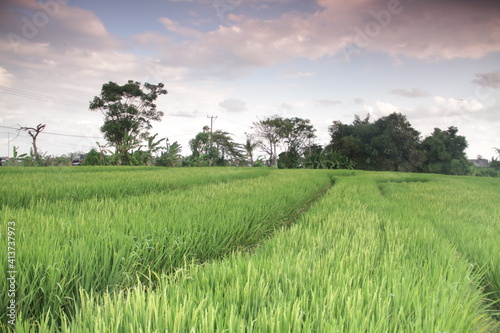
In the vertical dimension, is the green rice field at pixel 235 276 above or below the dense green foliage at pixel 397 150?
below

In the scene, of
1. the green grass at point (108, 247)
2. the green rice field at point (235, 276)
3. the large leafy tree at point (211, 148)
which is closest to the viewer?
the green rice field at point (235, 276)

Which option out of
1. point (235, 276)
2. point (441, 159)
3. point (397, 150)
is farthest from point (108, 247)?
point (441, 159)

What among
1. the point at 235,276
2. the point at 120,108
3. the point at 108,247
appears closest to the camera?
the point at 235,276

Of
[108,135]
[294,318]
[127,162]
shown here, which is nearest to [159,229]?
[294,318]

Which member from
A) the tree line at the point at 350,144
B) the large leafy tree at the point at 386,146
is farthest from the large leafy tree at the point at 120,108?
the large leafy tree at the point at 386,146

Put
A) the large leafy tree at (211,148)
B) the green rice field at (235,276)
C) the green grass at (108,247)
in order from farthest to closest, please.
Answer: the large leafy tree at (211,148) < the green grass at (108,247) < the green rice field at (235,276)

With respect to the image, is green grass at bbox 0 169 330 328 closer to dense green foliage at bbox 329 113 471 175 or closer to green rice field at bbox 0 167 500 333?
green rice field at bbox 0 167 500 333

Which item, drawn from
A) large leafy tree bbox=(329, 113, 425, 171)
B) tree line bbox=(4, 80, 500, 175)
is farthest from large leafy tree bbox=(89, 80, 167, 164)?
large leafy tree bbox=(329, 113, 425, 171)

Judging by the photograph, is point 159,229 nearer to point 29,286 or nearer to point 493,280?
point 29,286

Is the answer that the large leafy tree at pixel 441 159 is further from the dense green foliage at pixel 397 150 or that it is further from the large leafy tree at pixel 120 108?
the large leafy tree at pixel 120 108

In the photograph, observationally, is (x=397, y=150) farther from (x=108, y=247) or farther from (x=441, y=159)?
(x=108, y=247)

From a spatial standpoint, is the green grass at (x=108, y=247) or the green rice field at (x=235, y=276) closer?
the green rice field at (x=235, y=276)

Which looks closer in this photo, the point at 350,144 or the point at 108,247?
the point at 108,247

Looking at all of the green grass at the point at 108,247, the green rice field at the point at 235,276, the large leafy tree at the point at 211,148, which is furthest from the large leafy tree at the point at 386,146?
the green grass at the point at 108,247
